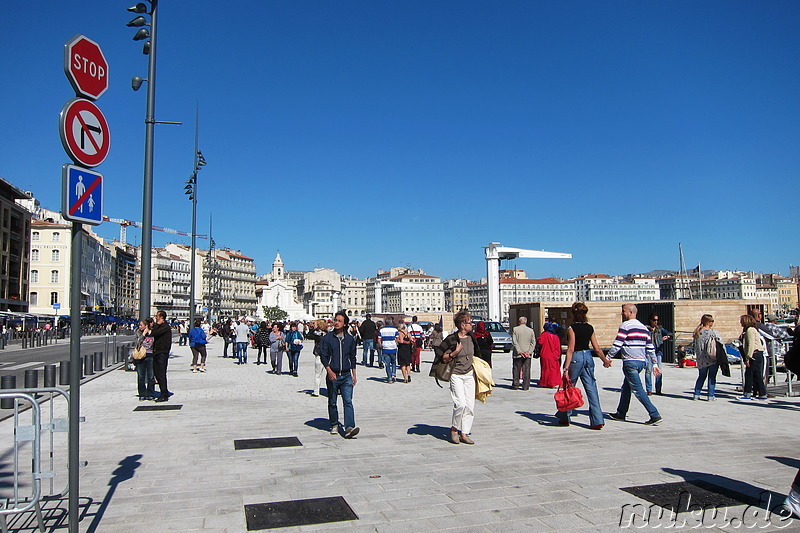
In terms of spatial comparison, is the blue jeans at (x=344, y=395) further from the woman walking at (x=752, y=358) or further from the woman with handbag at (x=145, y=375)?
the woman walking at (x=752, y=358)

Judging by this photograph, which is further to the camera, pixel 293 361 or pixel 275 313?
pixel 275 313

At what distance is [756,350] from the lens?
11383 millimetres

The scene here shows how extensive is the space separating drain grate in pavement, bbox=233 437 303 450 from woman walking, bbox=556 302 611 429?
3.76 meters

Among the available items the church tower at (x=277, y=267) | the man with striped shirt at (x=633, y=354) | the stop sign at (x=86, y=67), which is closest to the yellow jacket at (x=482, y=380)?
the man with striped shirt at (x=633, y=354)

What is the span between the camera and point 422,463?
6.64 m

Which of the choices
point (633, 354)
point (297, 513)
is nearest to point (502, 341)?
point (633, 354)

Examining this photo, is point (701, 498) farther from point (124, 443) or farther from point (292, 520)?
point (124, 443)

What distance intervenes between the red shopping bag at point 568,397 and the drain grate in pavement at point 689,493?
2.71 m

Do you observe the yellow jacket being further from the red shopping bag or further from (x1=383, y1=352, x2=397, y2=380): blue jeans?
(x1=383, y1=352, x2=397, y2=380): blue jeans

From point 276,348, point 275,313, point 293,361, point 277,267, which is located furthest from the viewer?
point 277,267

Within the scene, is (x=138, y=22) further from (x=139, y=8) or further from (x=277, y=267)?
(x=277, y=267)

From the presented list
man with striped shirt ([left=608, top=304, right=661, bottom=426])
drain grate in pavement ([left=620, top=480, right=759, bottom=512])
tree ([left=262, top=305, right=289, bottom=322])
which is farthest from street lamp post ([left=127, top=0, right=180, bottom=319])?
tree ([left=262, top=305, right=289, bottom=322])

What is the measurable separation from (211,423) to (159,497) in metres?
4.06

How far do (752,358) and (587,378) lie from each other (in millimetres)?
4679
